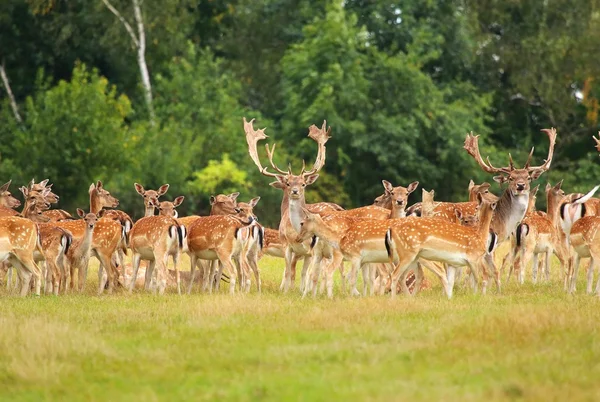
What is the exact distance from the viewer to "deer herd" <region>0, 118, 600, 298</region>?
12.7 metres

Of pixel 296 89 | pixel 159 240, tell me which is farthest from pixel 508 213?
pixel 296 89

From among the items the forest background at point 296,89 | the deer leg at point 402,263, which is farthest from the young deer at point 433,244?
the forest background at point 296,89

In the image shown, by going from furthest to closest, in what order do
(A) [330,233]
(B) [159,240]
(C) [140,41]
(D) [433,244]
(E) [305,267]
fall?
(C) [140,41], (E) [305,267], (B) [159,240], (A) [330,233], (D) [433,244]

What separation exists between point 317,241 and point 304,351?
181 inches

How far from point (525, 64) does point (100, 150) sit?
12.4 m

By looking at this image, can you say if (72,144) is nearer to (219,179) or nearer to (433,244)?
(219,179)

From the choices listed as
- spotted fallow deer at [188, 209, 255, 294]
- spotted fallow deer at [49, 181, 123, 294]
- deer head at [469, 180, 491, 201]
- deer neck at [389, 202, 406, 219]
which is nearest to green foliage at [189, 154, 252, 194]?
deer head at [469, 180, 491, 201]

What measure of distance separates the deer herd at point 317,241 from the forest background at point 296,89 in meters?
14.4

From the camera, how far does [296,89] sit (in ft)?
110

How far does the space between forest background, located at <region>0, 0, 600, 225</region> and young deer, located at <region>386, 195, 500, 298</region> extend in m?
17.3

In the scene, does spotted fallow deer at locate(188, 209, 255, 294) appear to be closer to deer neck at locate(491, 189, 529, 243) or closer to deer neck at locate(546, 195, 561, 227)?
deer neck at locate(491, 189, 529, 243)

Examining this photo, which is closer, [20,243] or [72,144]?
[20,243]

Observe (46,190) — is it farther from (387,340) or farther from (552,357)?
(552,357)

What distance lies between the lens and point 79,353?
30.5ft
